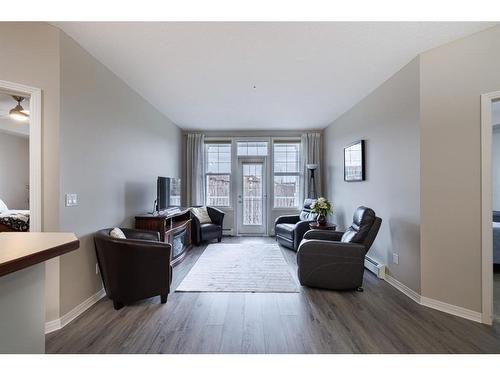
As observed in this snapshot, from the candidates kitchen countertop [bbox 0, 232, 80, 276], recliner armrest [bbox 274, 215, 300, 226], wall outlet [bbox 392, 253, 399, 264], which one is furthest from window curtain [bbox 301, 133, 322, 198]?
kitchen countertop [bbox 0, 232, 80, 276]

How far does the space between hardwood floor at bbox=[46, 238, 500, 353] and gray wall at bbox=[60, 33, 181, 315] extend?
48 cm

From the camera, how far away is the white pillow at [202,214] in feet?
16.4

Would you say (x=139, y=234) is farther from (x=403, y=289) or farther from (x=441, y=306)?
(x=441, y=306)

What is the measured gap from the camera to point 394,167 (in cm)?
291

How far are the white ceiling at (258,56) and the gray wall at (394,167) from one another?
278mm

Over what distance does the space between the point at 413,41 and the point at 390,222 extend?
6.86 ft

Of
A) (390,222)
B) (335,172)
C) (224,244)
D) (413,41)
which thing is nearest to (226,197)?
(224,244)

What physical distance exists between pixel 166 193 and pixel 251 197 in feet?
8.69

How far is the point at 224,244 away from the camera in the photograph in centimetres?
495

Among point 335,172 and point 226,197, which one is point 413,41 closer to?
point 335,172

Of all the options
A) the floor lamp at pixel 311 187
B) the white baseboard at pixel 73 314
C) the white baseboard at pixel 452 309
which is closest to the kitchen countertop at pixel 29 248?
the white baseboard at pixel 73 314

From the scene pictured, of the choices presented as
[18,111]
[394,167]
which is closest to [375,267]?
[394,167]

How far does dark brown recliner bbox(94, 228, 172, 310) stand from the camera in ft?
7.52

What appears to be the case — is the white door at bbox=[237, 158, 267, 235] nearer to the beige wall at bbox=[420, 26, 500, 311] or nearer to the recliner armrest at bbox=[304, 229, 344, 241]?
the recliner armrest at bbox=[304, 229, 344, 241]
